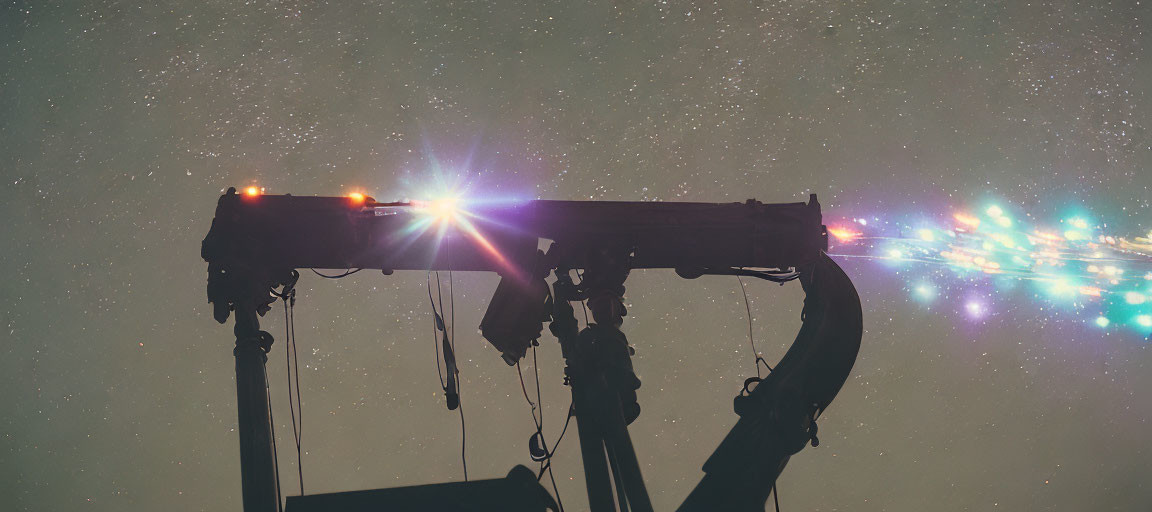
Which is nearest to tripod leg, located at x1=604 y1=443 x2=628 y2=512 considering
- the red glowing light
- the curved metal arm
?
the curved metal arm

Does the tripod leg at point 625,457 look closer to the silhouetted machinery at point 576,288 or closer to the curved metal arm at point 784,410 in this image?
the silhouetted machinery at point 576,288

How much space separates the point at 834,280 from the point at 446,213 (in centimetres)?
291

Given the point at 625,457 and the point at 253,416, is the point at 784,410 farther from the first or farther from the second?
the point at 253,416

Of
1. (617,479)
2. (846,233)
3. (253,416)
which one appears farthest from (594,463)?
(846,233)

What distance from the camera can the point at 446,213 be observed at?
6555mm

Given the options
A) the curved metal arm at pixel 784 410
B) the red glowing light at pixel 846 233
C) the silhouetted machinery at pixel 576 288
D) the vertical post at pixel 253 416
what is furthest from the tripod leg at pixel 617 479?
the red glowing light at pixel 846 233

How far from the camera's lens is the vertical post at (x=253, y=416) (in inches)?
205

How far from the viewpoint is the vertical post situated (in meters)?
5.22

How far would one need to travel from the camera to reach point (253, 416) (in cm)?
543

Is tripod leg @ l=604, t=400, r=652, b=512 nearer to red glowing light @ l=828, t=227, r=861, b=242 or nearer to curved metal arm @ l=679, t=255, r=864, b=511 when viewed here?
curved metal arm @ l=679, t=255, r=864, b=511

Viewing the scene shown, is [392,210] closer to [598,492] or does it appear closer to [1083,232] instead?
[598,492]

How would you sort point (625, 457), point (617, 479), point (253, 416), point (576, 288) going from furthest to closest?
1. point (576, 288)
2. point (617, 479)
3. point (625, 457)
4. point (253, 416)

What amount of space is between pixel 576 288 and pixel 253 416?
2.43 m

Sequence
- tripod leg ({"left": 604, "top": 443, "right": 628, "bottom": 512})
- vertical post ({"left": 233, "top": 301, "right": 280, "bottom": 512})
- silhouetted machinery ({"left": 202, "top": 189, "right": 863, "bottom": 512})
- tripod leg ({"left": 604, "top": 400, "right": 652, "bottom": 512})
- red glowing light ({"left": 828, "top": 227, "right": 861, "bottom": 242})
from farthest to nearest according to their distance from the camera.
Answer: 1. red glowing light ({"left": 828, "top": 227, "right": 861, "bottom": 242})
2. tripod leg ({"left": 604, "top": 443, "right": 628, "bottom": 512})
3. silhouetted machinery ({"left": 202, "top": 189, "right": 863, "bottom": 512})
4. tripod leg ({"left": 604, "top": 400, "right": 652, "bottom": 512})
5. vertical post ({"left": 233, "top": 301, "right": 280, "bottom": 512})
